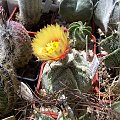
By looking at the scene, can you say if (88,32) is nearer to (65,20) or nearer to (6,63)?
(65,20)

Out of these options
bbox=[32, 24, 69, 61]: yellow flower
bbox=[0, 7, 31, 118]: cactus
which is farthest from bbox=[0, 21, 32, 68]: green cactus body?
bbox=[32, 24, 69, 61]: yellow flower

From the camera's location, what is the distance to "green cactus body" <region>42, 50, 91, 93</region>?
1.17 m

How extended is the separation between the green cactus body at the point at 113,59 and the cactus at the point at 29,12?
0.50 m

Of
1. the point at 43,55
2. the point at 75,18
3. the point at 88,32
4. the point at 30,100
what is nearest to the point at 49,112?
the point at 30,100

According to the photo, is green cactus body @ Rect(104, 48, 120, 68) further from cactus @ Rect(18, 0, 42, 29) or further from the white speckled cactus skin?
cactus @ Rect(18, 0, 42, 29)

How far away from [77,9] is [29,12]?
0.74ft

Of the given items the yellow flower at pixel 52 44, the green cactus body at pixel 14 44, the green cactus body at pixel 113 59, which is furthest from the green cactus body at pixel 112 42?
the green cactus body at pixel 14 44

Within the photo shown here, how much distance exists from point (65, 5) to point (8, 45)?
0.42 m

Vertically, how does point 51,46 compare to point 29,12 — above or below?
below

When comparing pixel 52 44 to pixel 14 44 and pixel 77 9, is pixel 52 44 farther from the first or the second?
pixel 77 9

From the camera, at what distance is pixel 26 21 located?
1651 millimetres

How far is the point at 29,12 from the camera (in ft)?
5.29

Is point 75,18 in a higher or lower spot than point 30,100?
higher

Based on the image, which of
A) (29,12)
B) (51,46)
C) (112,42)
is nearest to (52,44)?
(51,46)
